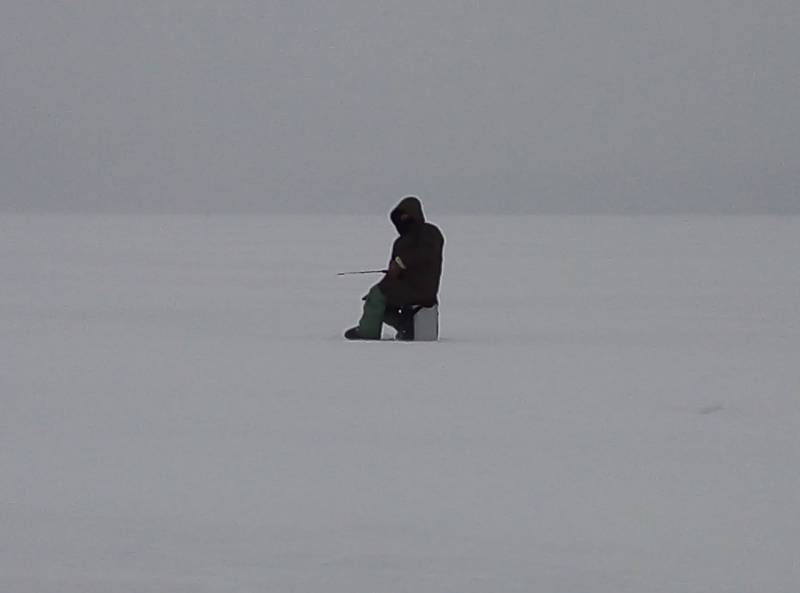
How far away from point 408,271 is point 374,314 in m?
0.39

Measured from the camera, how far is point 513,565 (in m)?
3.86

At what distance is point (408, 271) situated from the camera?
9.09 meters

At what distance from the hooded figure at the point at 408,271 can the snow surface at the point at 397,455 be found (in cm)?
35

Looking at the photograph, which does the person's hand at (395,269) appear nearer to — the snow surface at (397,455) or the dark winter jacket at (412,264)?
the dark winter jacket at (412,264)

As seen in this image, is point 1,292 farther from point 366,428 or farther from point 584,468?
point 584,468

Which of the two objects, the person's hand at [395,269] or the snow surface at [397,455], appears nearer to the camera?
the snow surface at [397,455]

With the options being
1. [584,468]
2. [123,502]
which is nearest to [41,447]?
[123,502]

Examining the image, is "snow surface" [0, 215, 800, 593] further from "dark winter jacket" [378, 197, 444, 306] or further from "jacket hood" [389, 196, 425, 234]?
"jacket hood" [389, 196, 425, 234]

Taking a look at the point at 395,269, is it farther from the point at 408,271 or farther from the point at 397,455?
the point at 397,455

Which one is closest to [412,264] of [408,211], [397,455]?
[408,211]

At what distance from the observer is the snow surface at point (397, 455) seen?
3.83 m

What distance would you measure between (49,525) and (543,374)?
12.8 feet

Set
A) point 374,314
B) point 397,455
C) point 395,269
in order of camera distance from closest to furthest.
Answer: point 397,455, point 395,269, point 374,314

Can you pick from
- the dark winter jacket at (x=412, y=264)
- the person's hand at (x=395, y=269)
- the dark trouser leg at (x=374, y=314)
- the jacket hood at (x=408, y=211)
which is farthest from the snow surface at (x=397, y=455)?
the jacket hood at (x=408, y=211)
